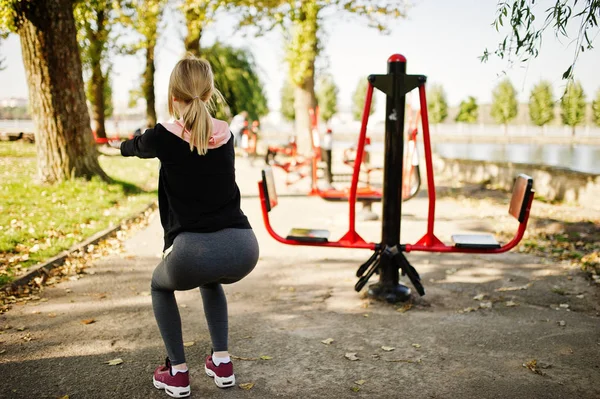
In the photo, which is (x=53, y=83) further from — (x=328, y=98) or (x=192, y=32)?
(x=328, y=98)

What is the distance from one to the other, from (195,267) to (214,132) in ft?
2.04

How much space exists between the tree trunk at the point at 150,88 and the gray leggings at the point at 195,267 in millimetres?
23369

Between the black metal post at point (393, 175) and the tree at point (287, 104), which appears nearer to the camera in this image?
the black metal post at point (393, 175)

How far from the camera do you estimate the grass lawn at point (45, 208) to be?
5493 mm

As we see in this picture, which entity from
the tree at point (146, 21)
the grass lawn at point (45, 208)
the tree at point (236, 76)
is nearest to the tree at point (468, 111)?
the tree at point (236, 76)

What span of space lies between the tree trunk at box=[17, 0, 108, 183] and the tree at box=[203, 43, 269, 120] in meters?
18.5

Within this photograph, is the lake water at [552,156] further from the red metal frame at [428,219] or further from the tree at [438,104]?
the tree at [438,104]

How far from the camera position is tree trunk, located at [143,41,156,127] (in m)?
25.0

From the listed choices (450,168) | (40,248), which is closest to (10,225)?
(40,248)

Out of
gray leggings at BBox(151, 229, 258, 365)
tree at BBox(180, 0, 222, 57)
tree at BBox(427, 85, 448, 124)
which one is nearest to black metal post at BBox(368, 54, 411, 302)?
gray leggings at BBox(151, 229, 258, 365)

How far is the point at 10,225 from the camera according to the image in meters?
6.20

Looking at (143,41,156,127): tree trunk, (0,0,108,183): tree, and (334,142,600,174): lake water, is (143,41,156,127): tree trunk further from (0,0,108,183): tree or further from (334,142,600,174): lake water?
(0,0,108,183): tree

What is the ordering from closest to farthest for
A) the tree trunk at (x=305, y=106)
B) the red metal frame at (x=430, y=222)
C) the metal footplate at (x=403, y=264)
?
the red metal frame at (x=430, y=222) → the metal footplate at (x=403, y=264) → the tree trunk at (x=305, y=106)

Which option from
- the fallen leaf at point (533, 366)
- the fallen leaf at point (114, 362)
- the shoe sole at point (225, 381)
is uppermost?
the shoe sole at point (225, 381)
